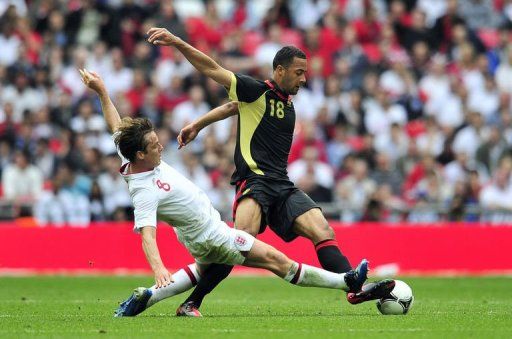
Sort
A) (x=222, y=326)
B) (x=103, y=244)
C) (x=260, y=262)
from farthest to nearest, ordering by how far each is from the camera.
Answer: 1. (x=103, y=244)
2. (x=260, y=262)
3. (x=222, y=326)

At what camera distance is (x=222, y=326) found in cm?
982

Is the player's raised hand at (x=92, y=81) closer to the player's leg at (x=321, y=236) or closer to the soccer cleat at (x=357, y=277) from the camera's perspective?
the player's leg at (x=321, y=236)

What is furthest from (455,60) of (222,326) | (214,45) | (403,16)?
(222,326)

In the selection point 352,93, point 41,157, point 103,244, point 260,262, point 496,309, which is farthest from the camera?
point 352,93

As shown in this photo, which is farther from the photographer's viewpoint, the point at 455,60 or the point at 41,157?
the point at 455,60

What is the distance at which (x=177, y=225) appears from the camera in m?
10.6

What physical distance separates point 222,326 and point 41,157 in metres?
12.4

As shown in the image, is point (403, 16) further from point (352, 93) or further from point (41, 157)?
point (41, 157)

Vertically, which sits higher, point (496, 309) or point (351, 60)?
point (351, 60)

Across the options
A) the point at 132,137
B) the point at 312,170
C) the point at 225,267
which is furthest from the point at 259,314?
the point at 312,170

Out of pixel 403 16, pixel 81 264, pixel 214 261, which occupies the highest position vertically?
pixel 403 16

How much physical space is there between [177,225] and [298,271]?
1.24 m

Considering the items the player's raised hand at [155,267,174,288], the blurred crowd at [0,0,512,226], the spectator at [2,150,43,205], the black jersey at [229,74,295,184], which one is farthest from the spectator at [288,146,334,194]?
the player's raised hand at [155,267,174,288]

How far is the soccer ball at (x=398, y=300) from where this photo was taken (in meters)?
10.8
